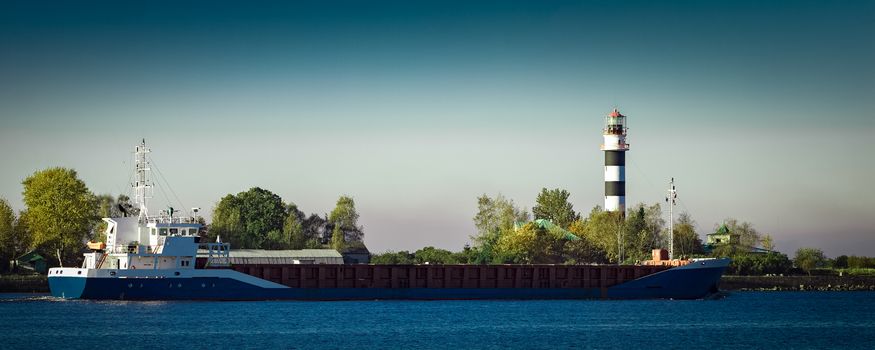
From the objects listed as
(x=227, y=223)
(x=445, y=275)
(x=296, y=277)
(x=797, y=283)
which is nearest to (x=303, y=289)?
(x=296, y=277)

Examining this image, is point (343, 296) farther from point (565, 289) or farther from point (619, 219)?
point (619, 219)

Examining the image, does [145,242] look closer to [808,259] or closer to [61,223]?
[61,223]

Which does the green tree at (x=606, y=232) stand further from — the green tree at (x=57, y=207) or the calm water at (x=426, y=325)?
the green tree at (x=57, y=207)

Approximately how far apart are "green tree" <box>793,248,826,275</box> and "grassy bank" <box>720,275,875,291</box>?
399 centimetres

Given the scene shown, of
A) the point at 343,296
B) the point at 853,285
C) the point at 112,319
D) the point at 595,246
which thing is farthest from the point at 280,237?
the point at 112,319

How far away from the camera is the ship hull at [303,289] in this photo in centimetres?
7469

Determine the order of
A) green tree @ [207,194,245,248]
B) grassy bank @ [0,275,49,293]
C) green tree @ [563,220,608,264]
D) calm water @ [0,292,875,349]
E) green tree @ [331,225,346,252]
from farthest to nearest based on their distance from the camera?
green tree @ [331,225,346,252] → green tree @ [563,220,608,264] → green tree @ [207,194,245,248] → grassy bank @ [0,275,49,293] → calm water @ [0,292,875,349]

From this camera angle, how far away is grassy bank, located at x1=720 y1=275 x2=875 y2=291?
11050 centimetres

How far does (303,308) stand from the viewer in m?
75.1

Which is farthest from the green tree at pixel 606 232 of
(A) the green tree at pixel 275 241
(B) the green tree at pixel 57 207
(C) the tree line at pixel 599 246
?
(B) the green tree at pixel 57 207

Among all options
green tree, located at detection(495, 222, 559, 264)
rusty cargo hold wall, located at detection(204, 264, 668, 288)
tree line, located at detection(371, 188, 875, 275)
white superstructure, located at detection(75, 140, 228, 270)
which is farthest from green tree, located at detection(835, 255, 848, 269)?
white superstructure, located at detection(75, 140, 228, 270)

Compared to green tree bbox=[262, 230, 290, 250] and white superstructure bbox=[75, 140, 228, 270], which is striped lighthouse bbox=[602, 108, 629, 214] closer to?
green tree bbox=[262, 230, 290, 250]

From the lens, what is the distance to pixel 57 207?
3654 inches

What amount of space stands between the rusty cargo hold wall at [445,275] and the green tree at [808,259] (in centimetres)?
3754
